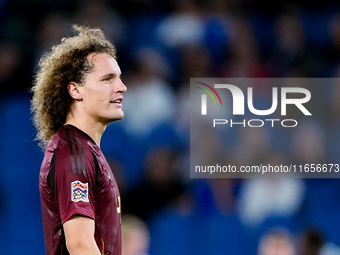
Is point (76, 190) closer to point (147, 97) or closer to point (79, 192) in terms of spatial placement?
point (79, 192)

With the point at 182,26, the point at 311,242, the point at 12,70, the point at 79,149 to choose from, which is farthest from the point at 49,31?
the point at 311,242

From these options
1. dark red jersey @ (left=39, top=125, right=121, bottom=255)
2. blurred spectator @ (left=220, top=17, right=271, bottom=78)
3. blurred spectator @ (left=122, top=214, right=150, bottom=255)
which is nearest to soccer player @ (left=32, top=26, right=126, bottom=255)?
dark red jersey @ (left=39, top=125, right=121, bottom=255)

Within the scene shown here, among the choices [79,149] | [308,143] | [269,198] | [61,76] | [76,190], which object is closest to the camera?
[76,190]

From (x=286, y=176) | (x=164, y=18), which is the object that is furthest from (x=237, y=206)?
(x=164, y=18)

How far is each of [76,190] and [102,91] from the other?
21.1 inches

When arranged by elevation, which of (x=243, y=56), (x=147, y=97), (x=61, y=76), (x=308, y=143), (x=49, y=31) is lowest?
(x=61, y=76)

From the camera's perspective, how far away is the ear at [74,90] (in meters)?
2.13

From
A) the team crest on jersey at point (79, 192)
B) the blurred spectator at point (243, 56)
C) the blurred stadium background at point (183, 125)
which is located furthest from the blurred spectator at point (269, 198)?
the team crest on jersey at point (79, 192)

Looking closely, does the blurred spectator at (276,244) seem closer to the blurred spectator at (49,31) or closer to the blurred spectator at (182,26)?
the blurred spectator at (182,26)

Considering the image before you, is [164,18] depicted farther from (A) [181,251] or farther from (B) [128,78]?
(A) [181,251]

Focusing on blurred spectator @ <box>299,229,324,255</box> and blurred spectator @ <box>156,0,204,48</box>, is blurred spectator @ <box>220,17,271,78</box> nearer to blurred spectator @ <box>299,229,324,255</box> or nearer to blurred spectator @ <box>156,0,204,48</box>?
blurred spectator @ <box>156,0,204,48</box>

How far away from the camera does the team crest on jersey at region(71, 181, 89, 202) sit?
178 centimetres

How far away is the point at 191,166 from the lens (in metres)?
4.29

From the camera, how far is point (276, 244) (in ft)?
13.6
